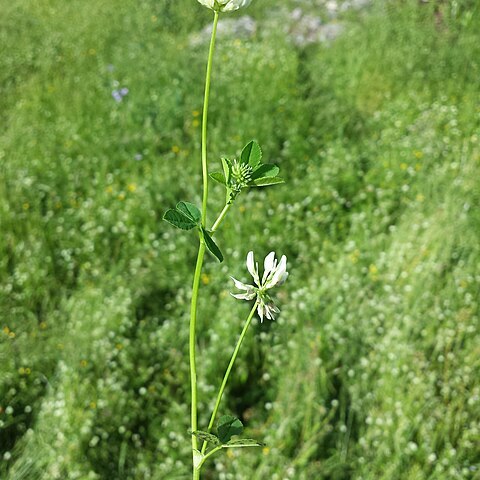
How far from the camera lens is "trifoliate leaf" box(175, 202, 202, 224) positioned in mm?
723

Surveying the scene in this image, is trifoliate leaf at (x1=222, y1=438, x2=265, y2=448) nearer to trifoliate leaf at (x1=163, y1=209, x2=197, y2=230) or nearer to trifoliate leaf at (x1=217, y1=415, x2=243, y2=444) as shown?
trifoliate leaf at (x1=217, y1=415, x2=243, y2=444)

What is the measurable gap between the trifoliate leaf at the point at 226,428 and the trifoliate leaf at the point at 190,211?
234mm

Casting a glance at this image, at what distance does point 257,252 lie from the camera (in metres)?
2.75

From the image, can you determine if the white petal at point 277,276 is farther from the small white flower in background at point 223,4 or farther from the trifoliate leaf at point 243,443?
the small white flower in background at point 223,4

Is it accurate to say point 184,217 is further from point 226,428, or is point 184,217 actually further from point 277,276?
point 226,428

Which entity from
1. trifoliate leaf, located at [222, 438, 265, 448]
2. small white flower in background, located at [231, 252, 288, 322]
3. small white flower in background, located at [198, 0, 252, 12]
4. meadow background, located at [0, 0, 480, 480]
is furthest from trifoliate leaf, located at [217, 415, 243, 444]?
meadow background, located at [0, 0, 480, 480]

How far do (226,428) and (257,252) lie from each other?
200cm

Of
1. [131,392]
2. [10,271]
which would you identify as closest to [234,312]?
[131,392]

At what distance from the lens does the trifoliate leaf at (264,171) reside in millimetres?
728

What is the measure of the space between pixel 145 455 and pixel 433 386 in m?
0.98

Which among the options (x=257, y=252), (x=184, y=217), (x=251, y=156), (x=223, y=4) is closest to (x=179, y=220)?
(x=184, y=217)

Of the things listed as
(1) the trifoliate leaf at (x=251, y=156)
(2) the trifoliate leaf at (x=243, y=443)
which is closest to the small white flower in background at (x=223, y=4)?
(1) the trifoliate leaf at (x=251, y=156)

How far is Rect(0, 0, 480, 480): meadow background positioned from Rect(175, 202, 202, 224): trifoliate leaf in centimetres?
143

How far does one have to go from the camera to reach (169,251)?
2.86 metres
